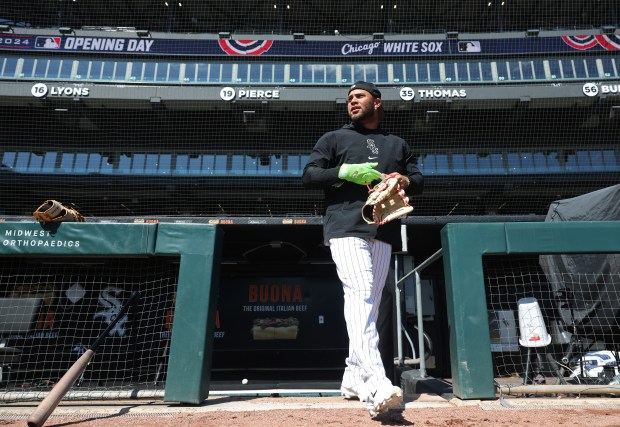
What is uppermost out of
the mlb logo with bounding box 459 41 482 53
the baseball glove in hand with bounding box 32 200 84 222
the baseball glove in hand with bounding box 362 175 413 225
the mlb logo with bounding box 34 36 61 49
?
the mlb logo with bounding box 459 41 482 53

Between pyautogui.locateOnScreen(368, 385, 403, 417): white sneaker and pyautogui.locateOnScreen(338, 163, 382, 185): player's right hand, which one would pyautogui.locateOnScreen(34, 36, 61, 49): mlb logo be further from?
pyautogui.locateOnScreen(368, 385, 403, 417): white sneaker

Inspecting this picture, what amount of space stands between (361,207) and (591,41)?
1996cm

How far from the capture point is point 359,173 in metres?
1.99

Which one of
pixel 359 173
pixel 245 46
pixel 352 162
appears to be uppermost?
pixel 245 46

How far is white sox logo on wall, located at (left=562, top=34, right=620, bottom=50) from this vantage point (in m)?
16.8

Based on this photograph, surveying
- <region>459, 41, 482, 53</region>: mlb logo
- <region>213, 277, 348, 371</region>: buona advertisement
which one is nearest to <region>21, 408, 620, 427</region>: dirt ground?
<region>213, 277, 348, 371</region>: buona advertisement

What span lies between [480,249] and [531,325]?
2026mm

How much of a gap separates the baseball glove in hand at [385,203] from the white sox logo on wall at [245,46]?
17009 mm

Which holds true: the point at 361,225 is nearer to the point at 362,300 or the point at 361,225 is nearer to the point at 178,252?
the point at 362,300

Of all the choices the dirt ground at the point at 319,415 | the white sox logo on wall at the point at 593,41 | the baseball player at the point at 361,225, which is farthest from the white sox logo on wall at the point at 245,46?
the dirt ground at the point at 319,415

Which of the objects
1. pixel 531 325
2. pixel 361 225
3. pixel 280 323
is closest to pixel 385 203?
pixel 361 225

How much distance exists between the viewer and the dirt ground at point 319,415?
1.67 m

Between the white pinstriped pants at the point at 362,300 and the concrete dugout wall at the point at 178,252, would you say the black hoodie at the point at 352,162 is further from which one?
the concrete dugout wall at the point at 178,252

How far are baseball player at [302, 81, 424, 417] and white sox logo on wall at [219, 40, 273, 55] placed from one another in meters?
16.6
